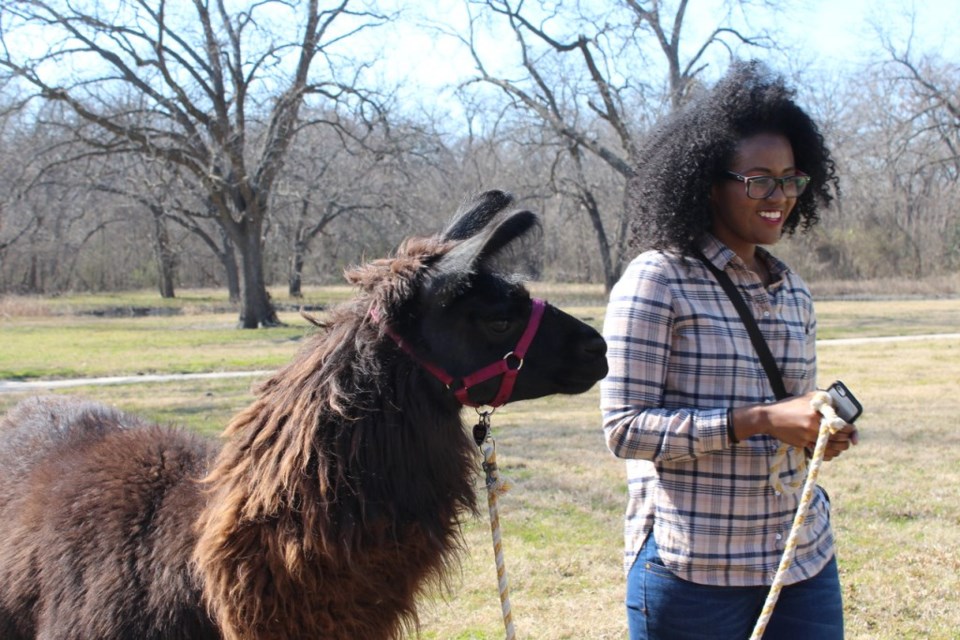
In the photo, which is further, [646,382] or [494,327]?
[494,327]

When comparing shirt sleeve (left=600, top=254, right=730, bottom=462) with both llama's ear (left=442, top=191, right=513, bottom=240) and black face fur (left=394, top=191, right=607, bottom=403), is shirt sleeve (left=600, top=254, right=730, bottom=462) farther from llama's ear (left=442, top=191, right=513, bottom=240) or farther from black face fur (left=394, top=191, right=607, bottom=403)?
llama's ear (left=442, top=191, right=513, bottom=240)

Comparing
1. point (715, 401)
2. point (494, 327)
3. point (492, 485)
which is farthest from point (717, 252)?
point (492, 485)

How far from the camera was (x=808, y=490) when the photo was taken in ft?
6.95

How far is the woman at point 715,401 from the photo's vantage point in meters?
2.26

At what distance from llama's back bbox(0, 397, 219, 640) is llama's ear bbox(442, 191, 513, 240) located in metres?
1.11

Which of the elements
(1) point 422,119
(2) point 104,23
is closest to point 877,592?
(2) point 104,23

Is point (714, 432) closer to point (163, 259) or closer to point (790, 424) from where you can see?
point (790, 424)

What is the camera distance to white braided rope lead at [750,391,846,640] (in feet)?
6.45

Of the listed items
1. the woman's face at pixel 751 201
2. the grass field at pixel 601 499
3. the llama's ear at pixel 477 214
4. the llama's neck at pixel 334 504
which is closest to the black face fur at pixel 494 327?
the llama's neck at pixel 334 504

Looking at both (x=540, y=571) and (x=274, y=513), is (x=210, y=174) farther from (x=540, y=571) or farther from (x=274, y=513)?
(x=274, y=513)

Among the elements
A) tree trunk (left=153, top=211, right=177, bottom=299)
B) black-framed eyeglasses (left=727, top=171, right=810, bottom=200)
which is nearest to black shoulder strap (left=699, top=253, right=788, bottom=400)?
black-framed eyeglasses (left=727, top=171, right=810, bottom=200)

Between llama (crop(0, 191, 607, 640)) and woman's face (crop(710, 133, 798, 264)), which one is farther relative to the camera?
woman's face (crop(710, 133, 798, 264))

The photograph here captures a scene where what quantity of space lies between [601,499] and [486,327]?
4.30 metres

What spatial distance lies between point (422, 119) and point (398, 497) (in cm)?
2620
